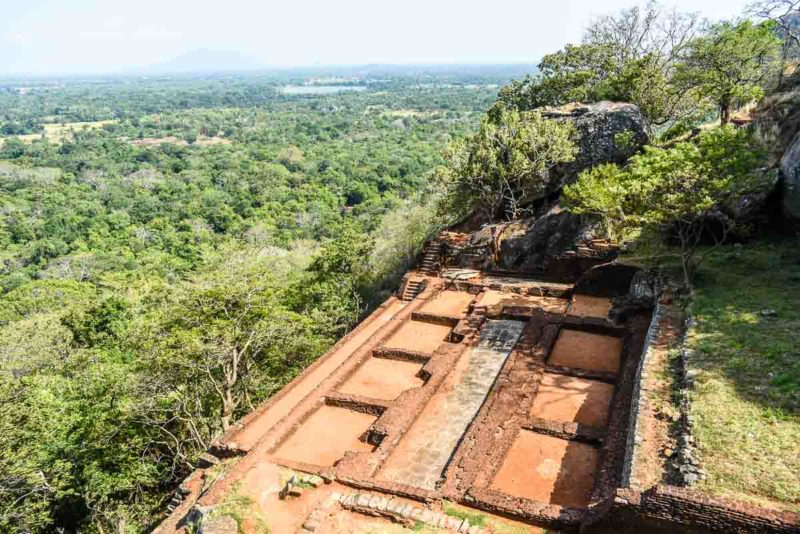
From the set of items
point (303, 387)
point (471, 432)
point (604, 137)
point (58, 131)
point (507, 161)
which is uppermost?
point (604, 137)

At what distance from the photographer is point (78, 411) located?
14953mm

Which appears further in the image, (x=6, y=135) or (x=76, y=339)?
(x=6, y=135)

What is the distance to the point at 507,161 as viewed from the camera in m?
23.5

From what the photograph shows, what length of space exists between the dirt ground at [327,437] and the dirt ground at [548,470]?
310 cm

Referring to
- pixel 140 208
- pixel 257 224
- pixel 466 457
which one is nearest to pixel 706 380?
pixel 466 457

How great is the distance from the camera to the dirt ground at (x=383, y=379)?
13406 mm

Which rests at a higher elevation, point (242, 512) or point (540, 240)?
point (540, 240)

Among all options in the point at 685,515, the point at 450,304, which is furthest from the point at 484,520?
the point at 450,304

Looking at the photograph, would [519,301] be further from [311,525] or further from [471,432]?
[311,525]

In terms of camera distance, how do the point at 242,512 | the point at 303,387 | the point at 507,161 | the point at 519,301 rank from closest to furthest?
the point at 242,512 < the point at 303,387 < the point at 519,301 < the point at 507,161

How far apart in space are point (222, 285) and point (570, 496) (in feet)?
37.8

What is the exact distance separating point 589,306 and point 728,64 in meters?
15.1

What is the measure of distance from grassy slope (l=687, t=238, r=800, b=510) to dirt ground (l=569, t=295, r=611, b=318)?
3048 millimetres

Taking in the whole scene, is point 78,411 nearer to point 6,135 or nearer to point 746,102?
point 746,102
